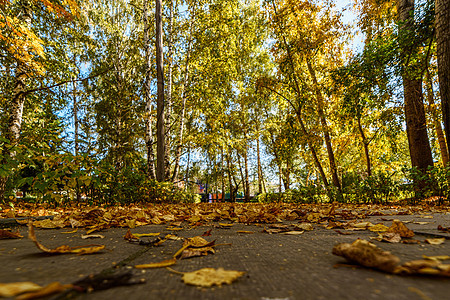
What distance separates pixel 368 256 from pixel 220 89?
44.9 ft

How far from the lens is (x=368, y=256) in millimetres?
772

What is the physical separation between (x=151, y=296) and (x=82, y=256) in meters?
0.62

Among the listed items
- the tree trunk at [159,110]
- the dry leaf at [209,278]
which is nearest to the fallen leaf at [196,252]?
the dry leaf at [209,278]

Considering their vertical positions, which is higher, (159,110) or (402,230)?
(159,110)

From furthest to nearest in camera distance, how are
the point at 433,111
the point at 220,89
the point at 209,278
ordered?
the point at 220,89 < the point at 433,111 < the point at 209,278

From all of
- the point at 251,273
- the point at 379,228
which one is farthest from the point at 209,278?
the point at 379,228

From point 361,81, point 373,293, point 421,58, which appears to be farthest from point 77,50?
point 373,293

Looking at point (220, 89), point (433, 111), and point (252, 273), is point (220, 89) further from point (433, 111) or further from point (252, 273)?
point (252, 273)

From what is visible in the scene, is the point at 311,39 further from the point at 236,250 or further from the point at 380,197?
the point at 236,250

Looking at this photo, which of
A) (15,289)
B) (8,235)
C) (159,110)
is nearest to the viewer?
(15,289)

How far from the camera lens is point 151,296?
564 millimetres

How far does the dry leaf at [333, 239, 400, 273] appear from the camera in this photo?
27.7 inches

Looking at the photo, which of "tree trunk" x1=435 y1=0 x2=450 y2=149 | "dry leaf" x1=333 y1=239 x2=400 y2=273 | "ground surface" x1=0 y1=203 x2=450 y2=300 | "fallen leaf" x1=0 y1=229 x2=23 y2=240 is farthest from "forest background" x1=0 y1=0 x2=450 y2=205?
"dry leaf" x1=333 y1=239 x2=400 y2=273

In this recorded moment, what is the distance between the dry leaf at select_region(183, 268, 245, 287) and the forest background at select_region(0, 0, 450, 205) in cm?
316
